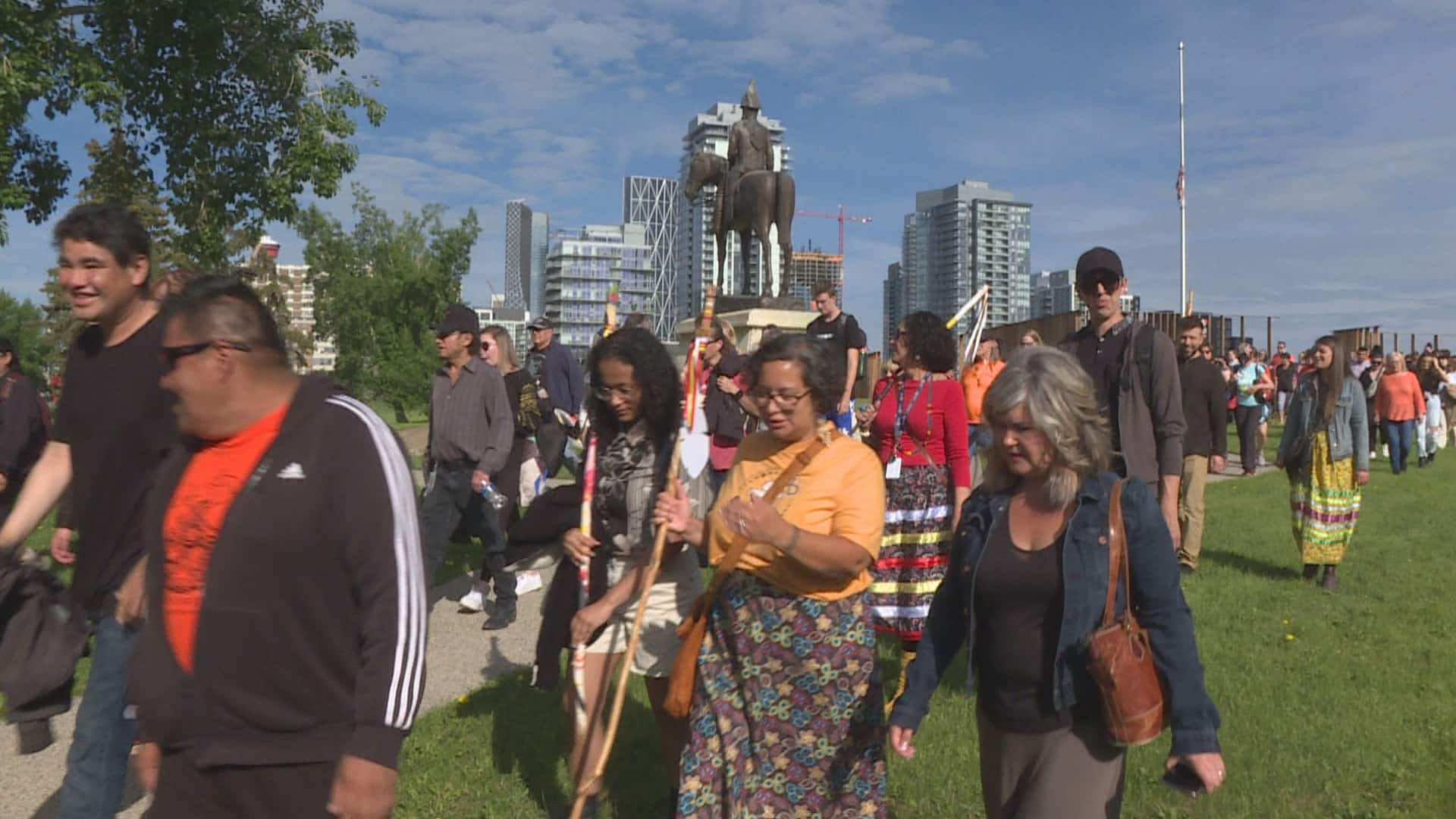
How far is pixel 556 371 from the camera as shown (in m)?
10.1

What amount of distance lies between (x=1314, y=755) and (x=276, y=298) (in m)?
43.8

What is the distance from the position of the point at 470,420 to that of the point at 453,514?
65 cm

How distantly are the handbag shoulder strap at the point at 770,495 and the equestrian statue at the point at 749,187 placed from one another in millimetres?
12503

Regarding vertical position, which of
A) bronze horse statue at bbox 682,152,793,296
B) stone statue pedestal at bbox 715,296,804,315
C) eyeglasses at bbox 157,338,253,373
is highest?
bronze horse statue at bbox 682,152,793,296

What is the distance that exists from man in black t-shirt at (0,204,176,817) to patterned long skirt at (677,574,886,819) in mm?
1724

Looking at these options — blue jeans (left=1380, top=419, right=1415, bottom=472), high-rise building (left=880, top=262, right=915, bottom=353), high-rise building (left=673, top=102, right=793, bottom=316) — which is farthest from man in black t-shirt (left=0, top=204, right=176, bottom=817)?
high-rise building (left=880, top=262, right=915, bottom=353)

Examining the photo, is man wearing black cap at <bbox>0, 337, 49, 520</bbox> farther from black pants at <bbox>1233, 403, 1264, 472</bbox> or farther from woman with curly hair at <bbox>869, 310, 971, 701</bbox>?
black pants at <bbox>1233, 403, 1264, 472</bbox>

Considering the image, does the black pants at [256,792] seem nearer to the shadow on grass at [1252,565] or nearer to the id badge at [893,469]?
the id badge at [893,469]

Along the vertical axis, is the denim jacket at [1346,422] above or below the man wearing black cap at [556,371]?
below

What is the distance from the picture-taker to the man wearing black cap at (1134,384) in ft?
17.3

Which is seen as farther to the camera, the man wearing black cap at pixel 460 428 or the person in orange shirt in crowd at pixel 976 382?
the person in orange shirt in crowd at pixel 976 382

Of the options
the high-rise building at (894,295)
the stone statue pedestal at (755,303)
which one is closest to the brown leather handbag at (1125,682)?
the stone statue pedestal at (755,303)

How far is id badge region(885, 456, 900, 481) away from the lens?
6.09 meters

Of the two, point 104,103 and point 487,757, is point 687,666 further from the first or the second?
point 104,103
